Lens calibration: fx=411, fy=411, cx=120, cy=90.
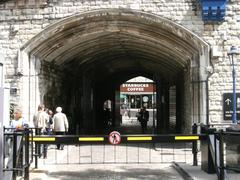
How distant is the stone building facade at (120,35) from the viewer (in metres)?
12.9

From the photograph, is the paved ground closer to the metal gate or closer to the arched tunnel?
the metal gate

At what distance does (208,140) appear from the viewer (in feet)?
27.4

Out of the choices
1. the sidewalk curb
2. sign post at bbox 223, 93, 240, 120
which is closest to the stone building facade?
sign post at bbox 223, 93, 240, 120

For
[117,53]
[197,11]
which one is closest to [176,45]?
[197,11]

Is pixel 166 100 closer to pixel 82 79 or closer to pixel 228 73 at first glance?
pixel 82 79

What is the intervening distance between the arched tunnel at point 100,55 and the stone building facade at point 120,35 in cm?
3

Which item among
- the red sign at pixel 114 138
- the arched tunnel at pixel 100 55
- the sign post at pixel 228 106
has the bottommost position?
the red sign at pixel 114 138

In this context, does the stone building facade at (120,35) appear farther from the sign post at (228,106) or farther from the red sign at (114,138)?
the red sign at (114,138)

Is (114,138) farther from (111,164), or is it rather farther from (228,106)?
(228,106)

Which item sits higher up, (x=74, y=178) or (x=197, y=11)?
(x=197, y=11)

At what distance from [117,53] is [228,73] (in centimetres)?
746

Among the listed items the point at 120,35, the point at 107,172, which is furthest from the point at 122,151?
the point at 120,35

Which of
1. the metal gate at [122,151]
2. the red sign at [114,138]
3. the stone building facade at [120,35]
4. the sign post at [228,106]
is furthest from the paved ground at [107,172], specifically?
the stone building facade at [120,35]

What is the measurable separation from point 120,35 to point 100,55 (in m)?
4.10
